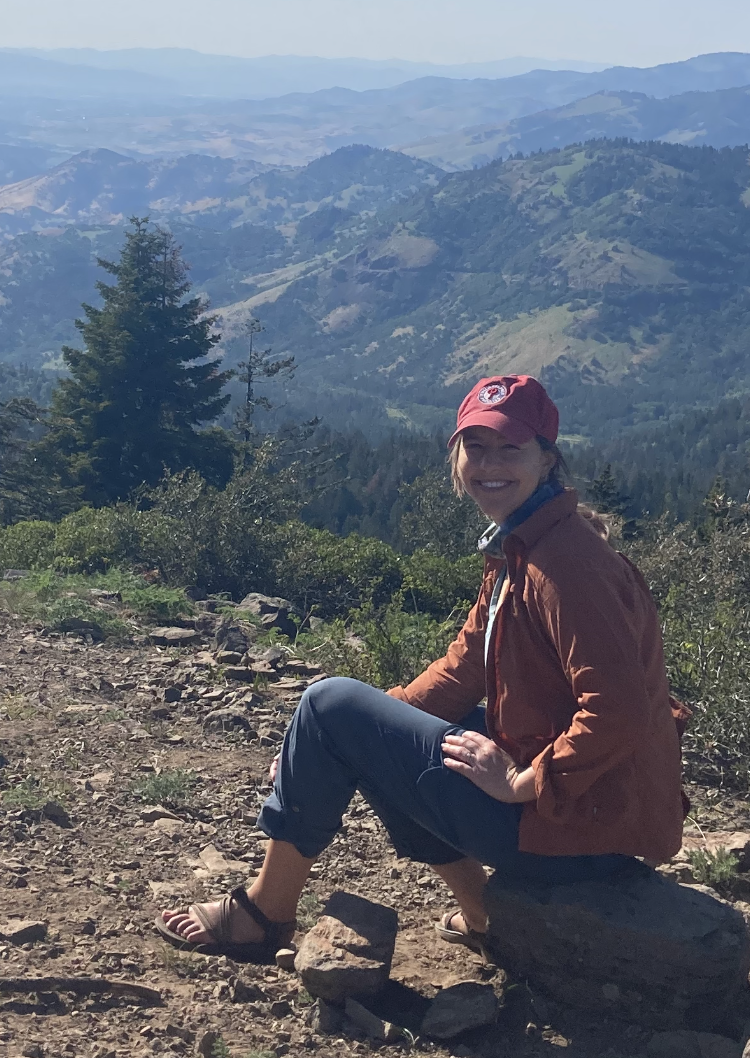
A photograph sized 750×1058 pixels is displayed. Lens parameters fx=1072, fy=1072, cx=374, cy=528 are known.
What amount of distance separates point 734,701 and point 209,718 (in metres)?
2.48

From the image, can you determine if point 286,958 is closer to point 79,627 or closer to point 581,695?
point 581,695

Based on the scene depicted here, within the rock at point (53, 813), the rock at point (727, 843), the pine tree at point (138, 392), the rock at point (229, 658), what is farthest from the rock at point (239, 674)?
the pine tree at point (138, 392)

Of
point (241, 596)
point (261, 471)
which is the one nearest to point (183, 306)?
point (261, 471)

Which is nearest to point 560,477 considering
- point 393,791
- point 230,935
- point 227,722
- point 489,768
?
point 489,768

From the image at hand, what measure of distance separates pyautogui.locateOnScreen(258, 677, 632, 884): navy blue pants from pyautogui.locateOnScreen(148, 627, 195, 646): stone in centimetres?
364

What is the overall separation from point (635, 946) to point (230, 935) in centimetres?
123

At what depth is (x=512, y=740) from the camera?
297 centimetres

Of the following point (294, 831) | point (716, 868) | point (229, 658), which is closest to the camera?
point (294, 831)

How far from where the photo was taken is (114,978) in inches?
120

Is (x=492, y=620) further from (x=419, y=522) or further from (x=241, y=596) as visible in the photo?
(x=419, y=522)

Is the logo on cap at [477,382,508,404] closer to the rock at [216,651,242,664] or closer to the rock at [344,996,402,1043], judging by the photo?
the rock at [344,996,402,1043]

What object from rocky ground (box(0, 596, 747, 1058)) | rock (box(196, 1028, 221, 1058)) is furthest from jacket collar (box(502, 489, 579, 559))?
rock (box(196, 1028, 221, 1058))

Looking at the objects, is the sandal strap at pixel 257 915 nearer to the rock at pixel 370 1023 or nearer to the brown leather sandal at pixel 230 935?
the brown leather sandal at pixel 230 935

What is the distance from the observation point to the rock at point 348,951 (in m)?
3.00
